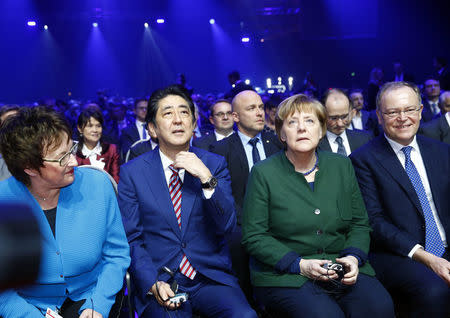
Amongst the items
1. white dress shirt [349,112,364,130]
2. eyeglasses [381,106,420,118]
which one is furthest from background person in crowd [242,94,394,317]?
white dress shirt [349,112,364,130]

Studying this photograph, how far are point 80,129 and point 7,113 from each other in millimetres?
801

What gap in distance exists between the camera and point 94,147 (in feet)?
14.8

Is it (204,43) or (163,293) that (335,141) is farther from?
(204,43)

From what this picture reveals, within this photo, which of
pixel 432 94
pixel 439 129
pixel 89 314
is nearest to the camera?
pixel 89 314

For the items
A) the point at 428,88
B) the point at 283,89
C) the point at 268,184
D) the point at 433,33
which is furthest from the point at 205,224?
the point at 283,89

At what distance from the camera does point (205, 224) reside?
2.41 metres

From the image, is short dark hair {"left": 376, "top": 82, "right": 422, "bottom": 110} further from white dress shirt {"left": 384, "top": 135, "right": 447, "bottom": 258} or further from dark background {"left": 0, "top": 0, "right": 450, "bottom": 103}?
dark background {"left": 0, "top": 0, "right": 450, "bottom": 103}

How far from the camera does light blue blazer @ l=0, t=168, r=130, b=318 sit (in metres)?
1.94

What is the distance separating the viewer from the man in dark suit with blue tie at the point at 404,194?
96.6 inches

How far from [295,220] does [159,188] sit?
79 cm

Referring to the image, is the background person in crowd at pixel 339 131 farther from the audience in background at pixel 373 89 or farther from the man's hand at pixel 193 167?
the audience in background at pixel 373 89

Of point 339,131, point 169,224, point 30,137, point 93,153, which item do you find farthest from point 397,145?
point 93,153

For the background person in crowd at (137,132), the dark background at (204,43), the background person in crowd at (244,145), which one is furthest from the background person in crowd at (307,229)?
the dark background at (204,43)

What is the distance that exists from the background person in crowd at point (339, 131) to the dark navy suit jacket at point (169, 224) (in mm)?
1653
